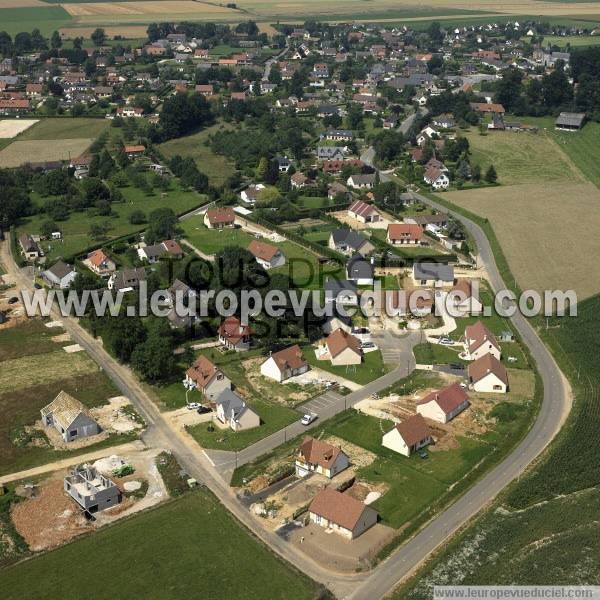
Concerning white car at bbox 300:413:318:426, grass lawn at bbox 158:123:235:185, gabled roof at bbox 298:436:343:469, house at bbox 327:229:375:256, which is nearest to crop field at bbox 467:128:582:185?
house at bbox 327:229:375:256

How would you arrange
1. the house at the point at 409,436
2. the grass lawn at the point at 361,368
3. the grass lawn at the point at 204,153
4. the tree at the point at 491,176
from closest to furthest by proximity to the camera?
the house at the point at 409,436 < the grass lawn at the point at 361,368 < the tree at the point at 491,176 < the grass lawn at the point at 204,153

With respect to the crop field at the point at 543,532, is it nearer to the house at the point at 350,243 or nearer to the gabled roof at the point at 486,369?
the gabled roof at the point at 486,369

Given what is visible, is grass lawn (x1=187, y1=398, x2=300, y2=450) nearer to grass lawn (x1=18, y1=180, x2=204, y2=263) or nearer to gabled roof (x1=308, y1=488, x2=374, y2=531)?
gabled roof (x1=308, y1=488, x2=374, y2=531)

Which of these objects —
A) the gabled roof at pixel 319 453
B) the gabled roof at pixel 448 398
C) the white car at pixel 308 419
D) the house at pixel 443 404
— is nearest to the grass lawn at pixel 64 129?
the white car at pixel 308 419

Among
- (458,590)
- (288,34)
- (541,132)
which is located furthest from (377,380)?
(288,34)

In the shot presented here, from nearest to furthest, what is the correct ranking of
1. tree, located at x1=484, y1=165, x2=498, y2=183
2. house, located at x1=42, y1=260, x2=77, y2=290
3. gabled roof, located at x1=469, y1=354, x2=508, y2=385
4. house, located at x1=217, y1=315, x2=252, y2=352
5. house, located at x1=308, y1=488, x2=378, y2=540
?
house, located at x1=308, y1=488, x2=378, y2=540, gabled roof, located at x1=469, y1=354, x2=508, y2=385, house, located at x1=217, y1=315, x2=252, y2=352, house, located at x1=42, y1=260, x2=77, y2=290, tree, located at x1=484, y1=165, x2=498, y2=183

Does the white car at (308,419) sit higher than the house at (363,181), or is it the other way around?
the house at (363,181)

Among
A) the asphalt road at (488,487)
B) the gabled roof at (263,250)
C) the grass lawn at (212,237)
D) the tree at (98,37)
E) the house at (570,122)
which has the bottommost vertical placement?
the grass lawn at (212,237)
